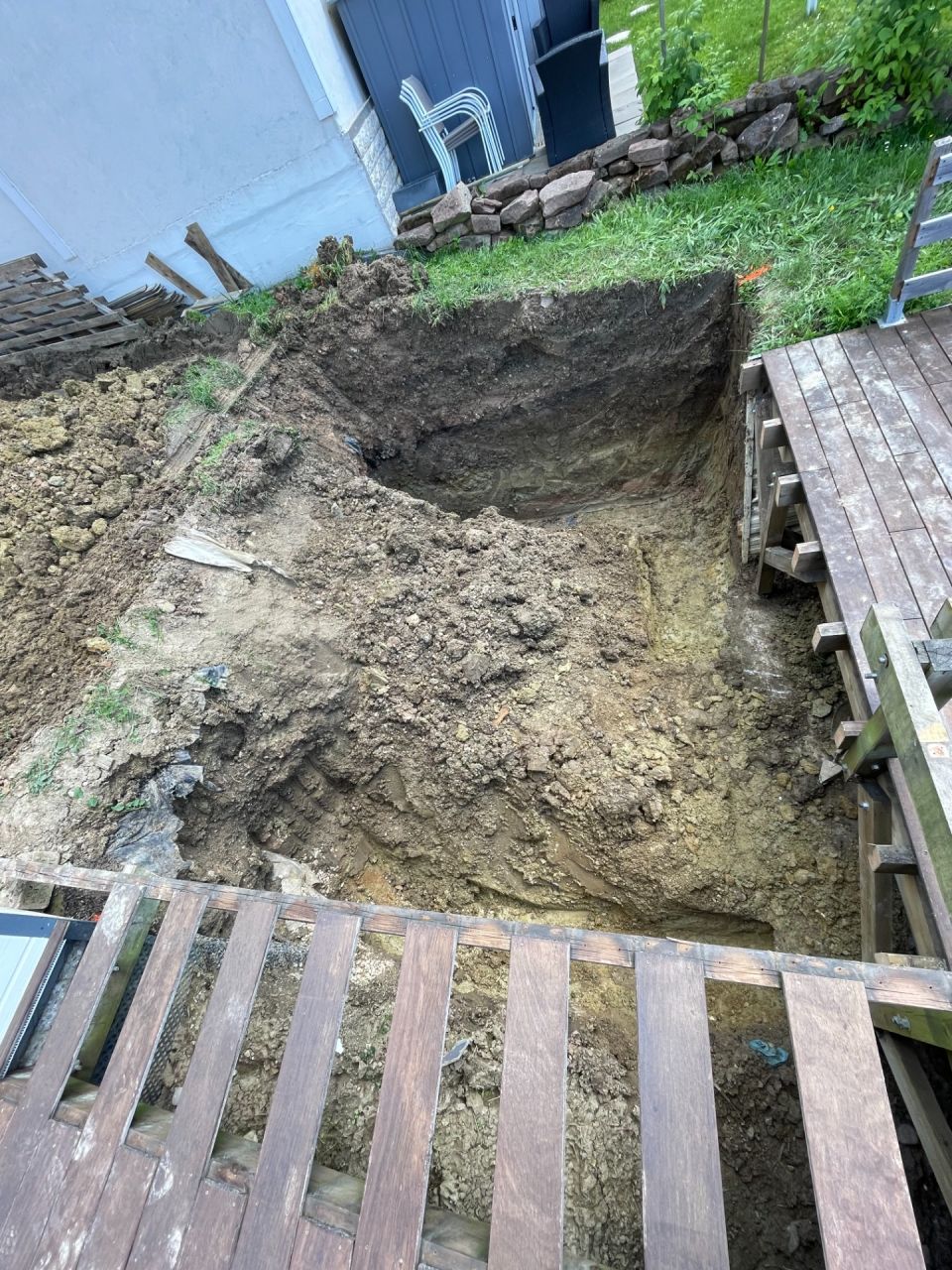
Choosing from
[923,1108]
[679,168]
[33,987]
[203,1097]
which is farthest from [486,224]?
[923,1108]

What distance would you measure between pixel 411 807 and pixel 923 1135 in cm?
257

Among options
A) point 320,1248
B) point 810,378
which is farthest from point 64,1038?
point 810,378

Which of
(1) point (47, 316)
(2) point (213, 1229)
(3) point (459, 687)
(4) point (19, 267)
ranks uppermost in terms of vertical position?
(4) point (19, 267)

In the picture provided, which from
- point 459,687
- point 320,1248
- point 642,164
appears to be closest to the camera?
point 320,1248

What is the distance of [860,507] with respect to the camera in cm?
273

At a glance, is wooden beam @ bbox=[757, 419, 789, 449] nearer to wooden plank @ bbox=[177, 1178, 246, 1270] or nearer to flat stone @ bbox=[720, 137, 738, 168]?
flat stone @ bbox=[720, 137, 738, 168]

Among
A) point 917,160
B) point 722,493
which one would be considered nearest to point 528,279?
point 722,493

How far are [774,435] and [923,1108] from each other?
2.93 m

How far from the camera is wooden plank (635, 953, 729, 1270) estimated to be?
113cm

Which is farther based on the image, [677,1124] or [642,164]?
[642,164]

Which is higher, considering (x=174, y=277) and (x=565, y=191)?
(x=174, y=277)

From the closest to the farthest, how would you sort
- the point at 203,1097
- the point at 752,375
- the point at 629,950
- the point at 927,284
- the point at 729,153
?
the point at 629,950
the point at 203,1097
the point at 927,284
the point at 752,375
the point at 729,153

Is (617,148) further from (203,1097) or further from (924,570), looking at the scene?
(203,1097)

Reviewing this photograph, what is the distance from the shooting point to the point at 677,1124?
1.22 meters
